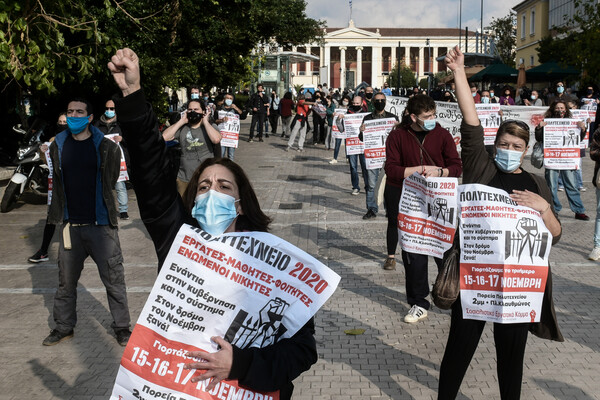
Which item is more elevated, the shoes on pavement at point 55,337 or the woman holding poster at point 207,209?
the woman holding poster at point 207,209

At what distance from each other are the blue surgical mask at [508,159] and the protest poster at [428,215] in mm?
1755

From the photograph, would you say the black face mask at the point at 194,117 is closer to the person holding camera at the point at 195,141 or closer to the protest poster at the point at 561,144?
the person holding camera at the point at 195,141

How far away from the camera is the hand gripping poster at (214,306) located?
7.77ft

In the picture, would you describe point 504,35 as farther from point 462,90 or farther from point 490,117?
point 462,90

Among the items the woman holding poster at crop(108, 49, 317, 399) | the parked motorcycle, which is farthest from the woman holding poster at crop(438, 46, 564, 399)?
the parked motorcycle

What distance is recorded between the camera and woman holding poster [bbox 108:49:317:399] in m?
2.35

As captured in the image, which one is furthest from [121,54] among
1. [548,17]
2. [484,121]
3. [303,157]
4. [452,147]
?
[548,17]

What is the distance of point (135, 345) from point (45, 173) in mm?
10912

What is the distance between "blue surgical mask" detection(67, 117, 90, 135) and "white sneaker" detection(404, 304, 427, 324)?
312 centimetres

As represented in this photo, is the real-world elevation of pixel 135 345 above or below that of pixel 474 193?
below

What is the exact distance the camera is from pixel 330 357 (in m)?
5.47

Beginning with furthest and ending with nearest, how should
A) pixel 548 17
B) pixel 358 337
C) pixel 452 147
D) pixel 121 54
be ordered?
pixel 548 17
pixel 452 147
pixel 358 337
pixel 121 54

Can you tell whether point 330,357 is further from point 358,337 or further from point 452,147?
point 452,147

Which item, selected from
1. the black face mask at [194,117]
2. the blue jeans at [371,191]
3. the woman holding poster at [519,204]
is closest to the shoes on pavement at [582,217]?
the blue jeans at [371,191]
